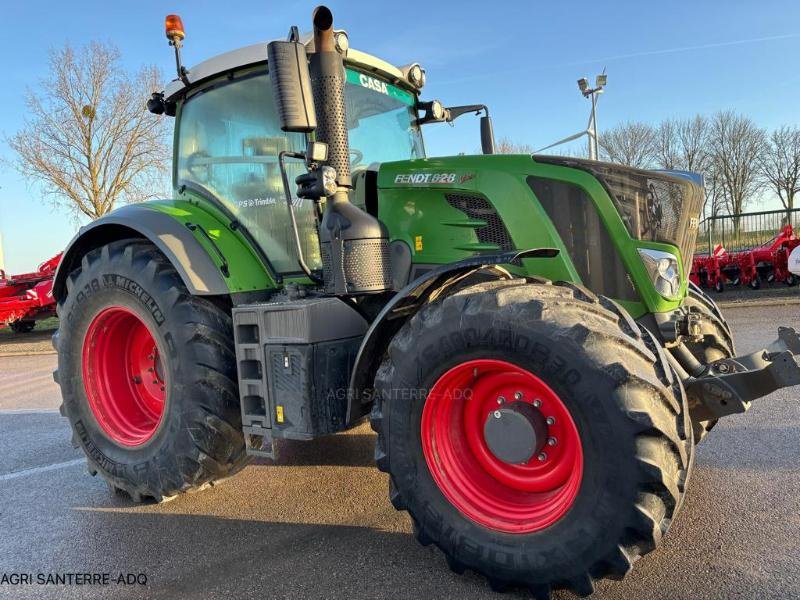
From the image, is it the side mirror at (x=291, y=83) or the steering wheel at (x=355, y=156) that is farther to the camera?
the steering wheel at (x=355, y=156)

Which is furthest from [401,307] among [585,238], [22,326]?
[22,326]

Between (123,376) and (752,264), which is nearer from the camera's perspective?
(123,376)

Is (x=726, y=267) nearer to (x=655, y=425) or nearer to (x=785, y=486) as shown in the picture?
(x=785, y=486)

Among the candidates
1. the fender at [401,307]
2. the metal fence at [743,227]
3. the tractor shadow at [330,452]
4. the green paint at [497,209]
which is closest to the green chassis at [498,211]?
the green paint at [497,209]

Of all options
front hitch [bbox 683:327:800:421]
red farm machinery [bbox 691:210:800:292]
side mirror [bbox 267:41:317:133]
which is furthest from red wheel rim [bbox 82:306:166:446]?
red farm machinery [bbox 691:210:800:292]

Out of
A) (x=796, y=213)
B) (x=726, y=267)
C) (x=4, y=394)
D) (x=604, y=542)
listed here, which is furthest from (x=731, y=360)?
(x=796, y=213)

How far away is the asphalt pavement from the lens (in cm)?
256

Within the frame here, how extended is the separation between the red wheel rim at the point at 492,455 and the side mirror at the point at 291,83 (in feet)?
4.45

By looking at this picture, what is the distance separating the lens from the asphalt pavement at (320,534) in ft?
8.41

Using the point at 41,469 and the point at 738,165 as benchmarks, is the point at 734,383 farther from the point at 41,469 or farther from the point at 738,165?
the point at 738,165

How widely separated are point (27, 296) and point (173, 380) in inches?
477

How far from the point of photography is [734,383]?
103 inches

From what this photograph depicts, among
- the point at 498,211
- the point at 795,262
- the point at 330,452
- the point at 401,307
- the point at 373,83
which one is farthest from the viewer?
the point at 795,262

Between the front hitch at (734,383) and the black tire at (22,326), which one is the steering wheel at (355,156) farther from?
the black tire at (22,326)
